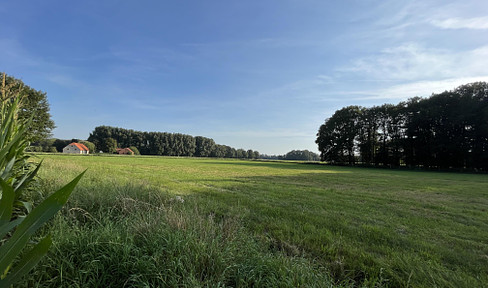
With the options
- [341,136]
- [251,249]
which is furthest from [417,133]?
[251,249]

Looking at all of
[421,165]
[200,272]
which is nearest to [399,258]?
[200,272]

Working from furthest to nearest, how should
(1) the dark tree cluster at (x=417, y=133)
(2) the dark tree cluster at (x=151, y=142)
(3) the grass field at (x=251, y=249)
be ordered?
(2) the dark tree cluster at (x=151, y=142) → (1) the dark tree cluster at (x=417, y=133) → (3) the grass field at (x=251, y=249)

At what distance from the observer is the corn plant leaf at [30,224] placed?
2.97ft

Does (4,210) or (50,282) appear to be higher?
(4,210)

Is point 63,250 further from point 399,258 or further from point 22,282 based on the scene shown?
point 399,258

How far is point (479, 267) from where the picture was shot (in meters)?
3.40

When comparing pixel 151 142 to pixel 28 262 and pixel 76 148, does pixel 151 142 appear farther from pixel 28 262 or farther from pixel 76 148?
pixel 28 262

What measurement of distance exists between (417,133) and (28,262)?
Result: 63.6 metres

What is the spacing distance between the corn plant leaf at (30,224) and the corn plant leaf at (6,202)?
6cm

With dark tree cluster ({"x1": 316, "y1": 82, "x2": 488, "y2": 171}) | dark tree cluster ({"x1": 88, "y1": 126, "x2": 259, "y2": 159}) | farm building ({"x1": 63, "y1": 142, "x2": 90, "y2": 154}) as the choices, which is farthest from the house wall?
dark tree cluster ({"x1": 316, "y1": 82, "x2": 488, "y2": 171})

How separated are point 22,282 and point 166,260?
1.26 m

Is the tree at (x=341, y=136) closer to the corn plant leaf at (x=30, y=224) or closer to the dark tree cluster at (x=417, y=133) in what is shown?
the dark tree cluster at (x=417, y=133)

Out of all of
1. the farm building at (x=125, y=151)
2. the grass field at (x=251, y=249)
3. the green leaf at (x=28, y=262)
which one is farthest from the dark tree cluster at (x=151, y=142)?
the green leaf at (x=28, y=262)

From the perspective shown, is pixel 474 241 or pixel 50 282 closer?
pixel 50 282
